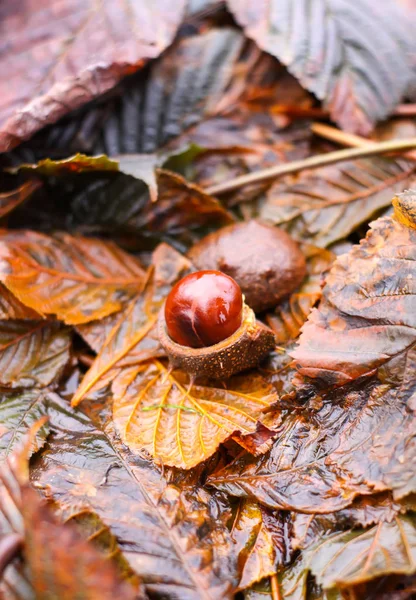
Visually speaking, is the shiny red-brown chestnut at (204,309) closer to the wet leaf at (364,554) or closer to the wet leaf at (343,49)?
the wet leaf at (364,554)

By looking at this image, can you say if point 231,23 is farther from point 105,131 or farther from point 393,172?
point 393,172

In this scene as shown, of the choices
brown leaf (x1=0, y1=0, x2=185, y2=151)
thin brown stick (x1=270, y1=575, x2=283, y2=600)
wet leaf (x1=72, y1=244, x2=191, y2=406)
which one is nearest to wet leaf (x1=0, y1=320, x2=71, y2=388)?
wet leaf (x1=72, y1=244, x2=191, y2=406)

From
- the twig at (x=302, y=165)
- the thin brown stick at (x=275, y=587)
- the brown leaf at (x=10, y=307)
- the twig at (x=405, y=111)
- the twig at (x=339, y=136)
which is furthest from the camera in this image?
the twig at (x=405, y=111)

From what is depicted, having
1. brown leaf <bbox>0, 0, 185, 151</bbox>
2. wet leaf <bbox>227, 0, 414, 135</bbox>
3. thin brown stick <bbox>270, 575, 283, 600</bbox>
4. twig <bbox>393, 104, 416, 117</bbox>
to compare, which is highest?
brown leaf <bbox>0, 0, 185, 151</bbox>

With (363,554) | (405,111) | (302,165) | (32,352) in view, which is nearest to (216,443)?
(363,554)

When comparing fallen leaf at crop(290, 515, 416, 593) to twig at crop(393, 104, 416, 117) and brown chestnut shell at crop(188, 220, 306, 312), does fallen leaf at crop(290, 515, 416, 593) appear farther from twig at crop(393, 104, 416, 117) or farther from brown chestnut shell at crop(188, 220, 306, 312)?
twig at crop(393, 104, 416, 117)

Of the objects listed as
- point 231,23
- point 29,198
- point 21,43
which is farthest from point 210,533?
point 231,23

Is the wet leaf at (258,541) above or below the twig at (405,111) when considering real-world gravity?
below

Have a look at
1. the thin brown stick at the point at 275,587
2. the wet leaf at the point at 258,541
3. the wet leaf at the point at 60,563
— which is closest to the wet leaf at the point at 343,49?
the wet leaf at the point at 258,541
